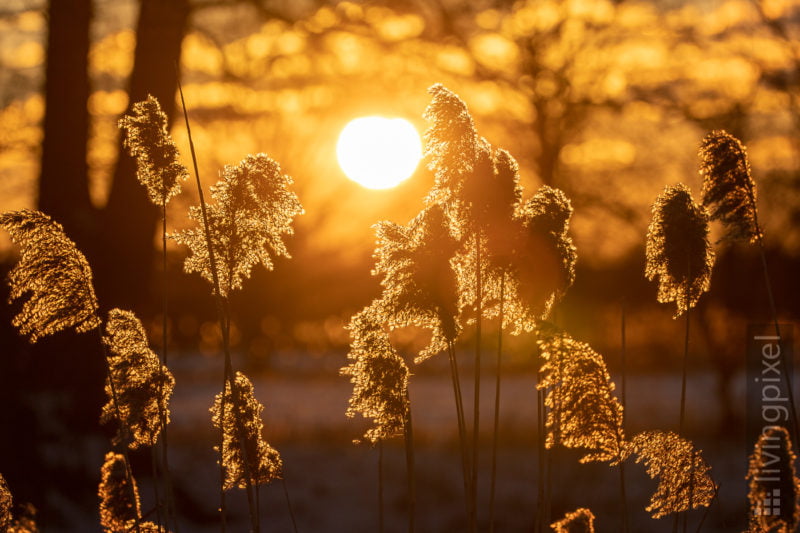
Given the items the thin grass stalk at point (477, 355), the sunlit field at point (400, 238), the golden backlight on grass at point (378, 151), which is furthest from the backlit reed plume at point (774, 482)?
the golden backlight on grass at point (378, 151)

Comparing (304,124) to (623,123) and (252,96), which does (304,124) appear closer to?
(252,96)

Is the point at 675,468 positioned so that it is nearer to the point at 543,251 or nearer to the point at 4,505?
the point at 543,251

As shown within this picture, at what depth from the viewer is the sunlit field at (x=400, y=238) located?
2.72 m

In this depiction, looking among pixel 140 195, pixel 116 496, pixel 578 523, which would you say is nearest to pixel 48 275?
pixel 116 496

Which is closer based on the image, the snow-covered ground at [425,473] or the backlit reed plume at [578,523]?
the backlit reed plume at [578,523]

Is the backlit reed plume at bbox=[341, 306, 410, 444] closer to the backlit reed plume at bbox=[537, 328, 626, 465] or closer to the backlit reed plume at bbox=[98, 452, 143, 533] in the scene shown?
the backlit reed plume at bbox=[537, 328, 626, 465]

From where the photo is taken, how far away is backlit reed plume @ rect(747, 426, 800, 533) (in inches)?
79.0

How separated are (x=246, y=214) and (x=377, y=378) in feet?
2.46

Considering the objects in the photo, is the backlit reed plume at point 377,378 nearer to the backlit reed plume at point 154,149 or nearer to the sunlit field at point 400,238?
the sunlit field at point 400,238

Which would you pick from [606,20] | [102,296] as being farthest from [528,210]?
[606,20]

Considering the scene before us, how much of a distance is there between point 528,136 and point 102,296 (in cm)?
644

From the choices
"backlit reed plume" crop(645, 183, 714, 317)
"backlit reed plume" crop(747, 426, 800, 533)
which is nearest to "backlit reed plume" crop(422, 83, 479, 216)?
"backlit reed plume" crop(645, 183, 714, 317)

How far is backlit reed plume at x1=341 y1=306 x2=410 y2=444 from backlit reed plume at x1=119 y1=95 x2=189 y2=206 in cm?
77

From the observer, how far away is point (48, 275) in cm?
277
